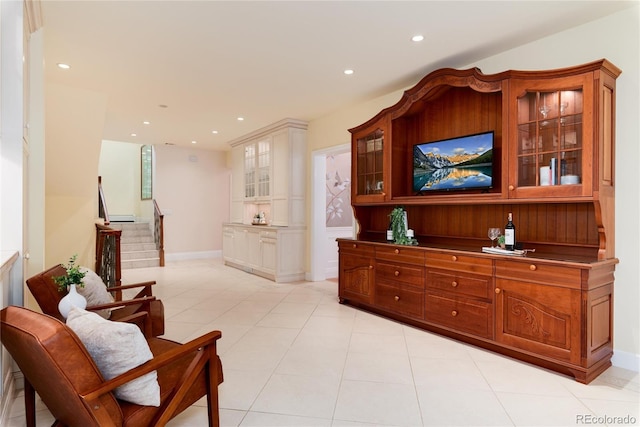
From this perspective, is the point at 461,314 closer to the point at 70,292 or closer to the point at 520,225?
the point at 520,225

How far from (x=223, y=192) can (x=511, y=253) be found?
7.97 m

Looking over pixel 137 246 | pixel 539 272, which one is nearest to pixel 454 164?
pixel 539 272

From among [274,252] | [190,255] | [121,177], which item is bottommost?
Result: [190,255]

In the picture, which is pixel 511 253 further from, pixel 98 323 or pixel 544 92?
pixel 98 323

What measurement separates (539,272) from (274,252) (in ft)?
14.2

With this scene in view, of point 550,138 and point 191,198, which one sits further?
point 191,198

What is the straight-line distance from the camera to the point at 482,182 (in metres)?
3.48

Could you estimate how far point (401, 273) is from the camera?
3.90m

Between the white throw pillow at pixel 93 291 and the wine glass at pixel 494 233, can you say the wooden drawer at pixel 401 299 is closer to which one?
the wine glass at pixel 494 233

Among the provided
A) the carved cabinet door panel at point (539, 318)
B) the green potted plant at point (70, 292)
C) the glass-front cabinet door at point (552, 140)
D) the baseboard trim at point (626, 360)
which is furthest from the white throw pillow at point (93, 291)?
the baseboard trim at point (626, 360)

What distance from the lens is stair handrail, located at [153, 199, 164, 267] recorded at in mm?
8070

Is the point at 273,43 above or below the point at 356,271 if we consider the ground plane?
above

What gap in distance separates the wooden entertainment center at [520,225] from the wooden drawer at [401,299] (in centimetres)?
1

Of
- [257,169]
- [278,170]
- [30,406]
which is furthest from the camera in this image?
[257,169]
